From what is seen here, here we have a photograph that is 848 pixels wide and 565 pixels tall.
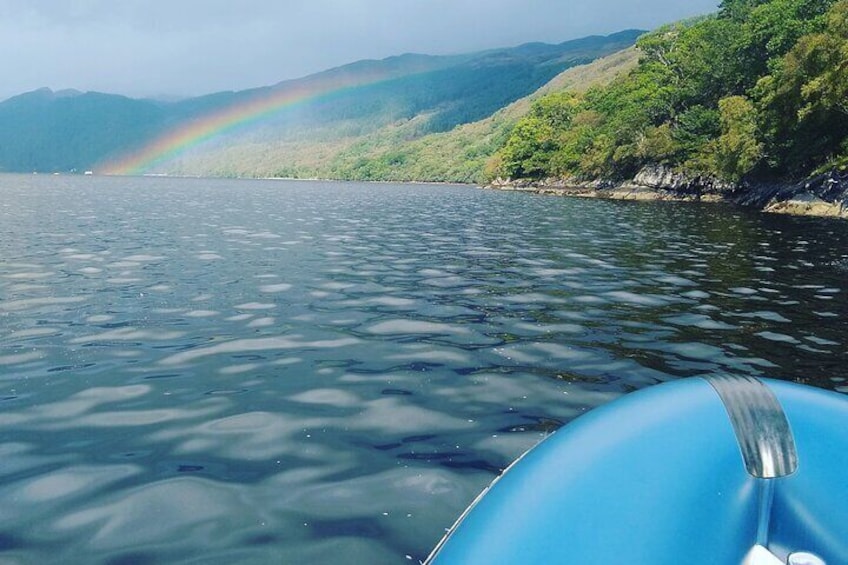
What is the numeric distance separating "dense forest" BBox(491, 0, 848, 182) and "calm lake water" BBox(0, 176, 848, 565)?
90.3 ft

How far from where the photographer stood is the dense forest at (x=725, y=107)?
36844mm

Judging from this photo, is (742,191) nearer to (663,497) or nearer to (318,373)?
(318,373)

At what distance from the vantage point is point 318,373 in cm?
674

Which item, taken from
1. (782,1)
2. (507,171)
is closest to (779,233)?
(782,1)

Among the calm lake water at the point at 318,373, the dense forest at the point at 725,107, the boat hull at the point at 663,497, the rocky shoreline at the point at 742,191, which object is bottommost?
the rocky shoreline at the point at 742,191

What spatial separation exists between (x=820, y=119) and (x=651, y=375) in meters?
38.5

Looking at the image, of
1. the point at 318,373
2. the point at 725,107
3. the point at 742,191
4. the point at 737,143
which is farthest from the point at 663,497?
the point at 725,107

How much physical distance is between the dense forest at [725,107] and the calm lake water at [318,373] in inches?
1083

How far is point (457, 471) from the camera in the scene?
176 inches

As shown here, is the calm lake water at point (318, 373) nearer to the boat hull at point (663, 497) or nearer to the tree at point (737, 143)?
the boat hull at point (663, 497)

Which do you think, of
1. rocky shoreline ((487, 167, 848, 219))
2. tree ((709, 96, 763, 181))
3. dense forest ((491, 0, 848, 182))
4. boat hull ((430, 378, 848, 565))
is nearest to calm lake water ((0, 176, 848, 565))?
boat hull ((430, 378, 848, 565))

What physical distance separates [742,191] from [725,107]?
7055mm

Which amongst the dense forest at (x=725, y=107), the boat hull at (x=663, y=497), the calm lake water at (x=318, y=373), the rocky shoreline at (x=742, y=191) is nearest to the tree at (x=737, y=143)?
the dense forest at (x=725, y=107)

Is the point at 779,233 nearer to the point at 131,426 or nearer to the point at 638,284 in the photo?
the point at 638,284
